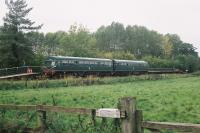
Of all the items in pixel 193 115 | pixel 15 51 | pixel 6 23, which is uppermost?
pixel 6 23

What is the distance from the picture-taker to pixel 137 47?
138 meters

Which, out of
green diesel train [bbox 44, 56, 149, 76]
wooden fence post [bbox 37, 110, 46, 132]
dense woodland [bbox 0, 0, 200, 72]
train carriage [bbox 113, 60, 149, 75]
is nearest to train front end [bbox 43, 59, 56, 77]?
green diesel train [bbox 44, 56, 149, 76]

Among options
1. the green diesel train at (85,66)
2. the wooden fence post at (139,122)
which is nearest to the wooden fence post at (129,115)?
the wooden fence post at (139,122)

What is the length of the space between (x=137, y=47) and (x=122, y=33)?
26.7 ft

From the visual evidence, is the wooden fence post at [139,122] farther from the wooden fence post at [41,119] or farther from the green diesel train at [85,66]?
the green diesel train at [85,66]

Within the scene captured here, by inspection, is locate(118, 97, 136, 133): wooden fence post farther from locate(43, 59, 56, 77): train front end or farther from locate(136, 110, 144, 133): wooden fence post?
locate(43, 59, 56, 77): train front end

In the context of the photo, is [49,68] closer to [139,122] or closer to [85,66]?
[85,66]

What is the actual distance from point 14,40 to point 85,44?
29.1 meters

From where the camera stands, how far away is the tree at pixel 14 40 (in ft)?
181

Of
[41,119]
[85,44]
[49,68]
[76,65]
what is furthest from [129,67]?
[41,119]

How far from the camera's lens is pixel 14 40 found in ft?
183

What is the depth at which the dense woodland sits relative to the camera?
2213 inches

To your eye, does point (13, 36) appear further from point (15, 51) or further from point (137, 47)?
point (137, 47)

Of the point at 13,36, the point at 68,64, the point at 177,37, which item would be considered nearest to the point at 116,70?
the point at 68,64
